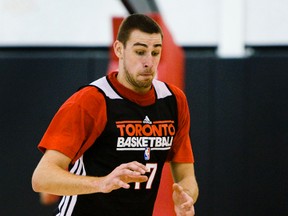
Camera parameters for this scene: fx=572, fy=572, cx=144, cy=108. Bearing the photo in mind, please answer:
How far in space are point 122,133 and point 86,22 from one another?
437 centimetres

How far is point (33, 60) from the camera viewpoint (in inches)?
253

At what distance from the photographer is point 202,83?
628cm

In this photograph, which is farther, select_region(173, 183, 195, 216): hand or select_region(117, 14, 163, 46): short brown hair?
select_region(117, 14, 163, 46): short brown hair

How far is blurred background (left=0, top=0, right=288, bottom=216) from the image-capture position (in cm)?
621

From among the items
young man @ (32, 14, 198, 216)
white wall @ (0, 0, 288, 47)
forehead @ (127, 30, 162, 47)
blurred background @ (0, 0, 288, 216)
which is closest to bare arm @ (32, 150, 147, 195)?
young man @ (32, 14, 198, 216)

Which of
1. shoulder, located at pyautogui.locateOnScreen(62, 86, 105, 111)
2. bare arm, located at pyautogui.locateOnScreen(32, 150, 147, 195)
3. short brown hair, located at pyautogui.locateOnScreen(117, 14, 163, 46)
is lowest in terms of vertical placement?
bare arm, located at pyautogui.locateOnScreen(32, 150, 147, 195)

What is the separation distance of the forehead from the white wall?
413 cm

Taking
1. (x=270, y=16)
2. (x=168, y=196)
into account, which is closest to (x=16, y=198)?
(x=168, y=196)

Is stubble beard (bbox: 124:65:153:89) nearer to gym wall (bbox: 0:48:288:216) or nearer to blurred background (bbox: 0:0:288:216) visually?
blurred background (bbox: 0:0:288:216)

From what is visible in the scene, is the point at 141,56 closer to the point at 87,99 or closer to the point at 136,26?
the point at 136,26

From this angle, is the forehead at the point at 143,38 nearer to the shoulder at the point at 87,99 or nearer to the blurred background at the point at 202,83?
the shoulder at the point at 87,99

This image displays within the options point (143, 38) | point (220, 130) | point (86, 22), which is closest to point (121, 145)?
point (143, 38)

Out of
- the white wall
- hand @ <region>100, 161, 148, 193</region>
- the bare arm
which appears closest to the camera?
hand @ <region>100, 161, 148, 193</region>

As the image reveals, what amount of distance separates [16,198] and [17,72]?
1411 mm
